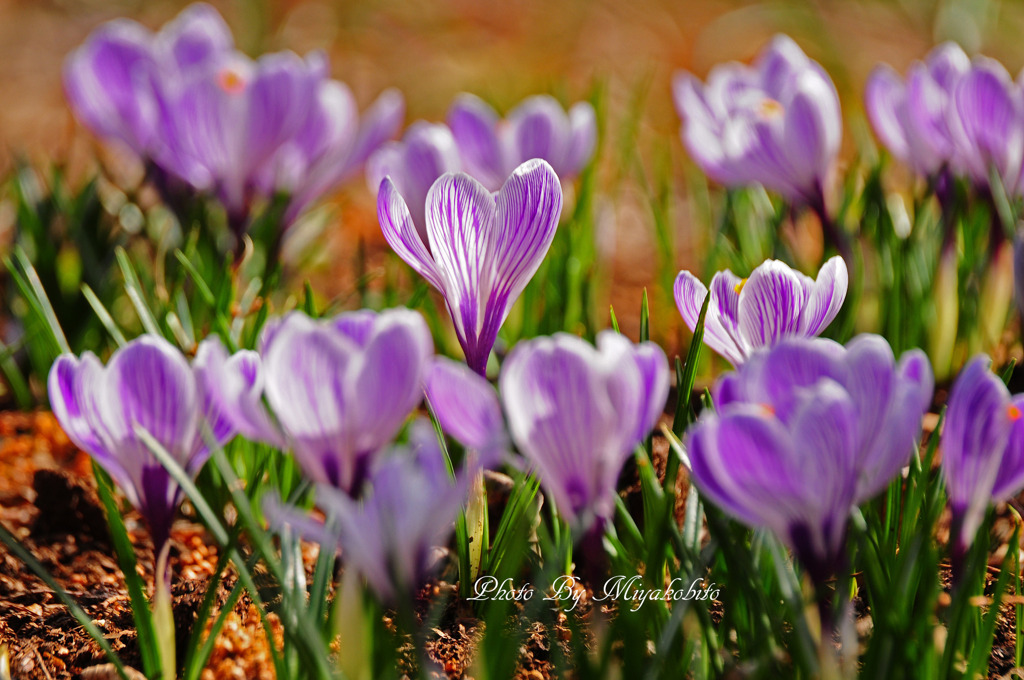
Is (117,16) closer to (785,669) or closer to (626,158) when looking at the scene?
(626,158)

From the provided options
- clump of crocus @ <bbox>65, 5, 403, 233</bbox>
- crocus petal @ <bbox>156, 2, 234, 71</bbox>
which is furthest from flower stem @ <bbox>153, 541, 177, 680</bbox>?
crocus petal @ <bbox>156, 2, 234, 71</bbox>

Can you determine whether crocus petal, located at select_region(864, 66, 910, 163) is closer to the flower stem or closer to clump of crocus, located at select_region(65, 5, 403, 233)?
clump of crocus, located at select_region(65, 5, 403, 233)

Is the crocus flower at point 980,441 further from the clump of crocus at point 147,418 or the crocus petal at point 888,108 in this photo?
the crocus petal at point 888,108

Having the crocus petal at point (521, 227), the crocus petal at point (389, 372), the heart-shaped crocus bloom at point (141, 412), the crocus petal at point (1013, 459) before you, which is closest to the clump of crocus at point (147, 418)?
the heart-shaped crocus bloom at point (141, 412)

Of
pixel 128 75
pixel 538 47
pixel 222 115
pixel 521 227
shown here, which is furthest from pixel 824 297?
pixel 538 47

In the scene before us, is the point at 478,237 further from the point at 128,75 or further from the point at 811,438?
the point at 128,75

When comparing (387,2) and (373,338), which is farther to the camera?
(387,2)

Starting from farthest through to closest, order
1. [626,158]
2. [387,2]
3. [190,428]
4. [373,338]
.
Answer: [387,2]
[626,158]
[190,428]
[373,338]

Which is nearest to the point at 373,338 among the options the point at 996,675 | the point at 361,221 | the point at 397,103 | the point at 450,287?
the point at 450,287
